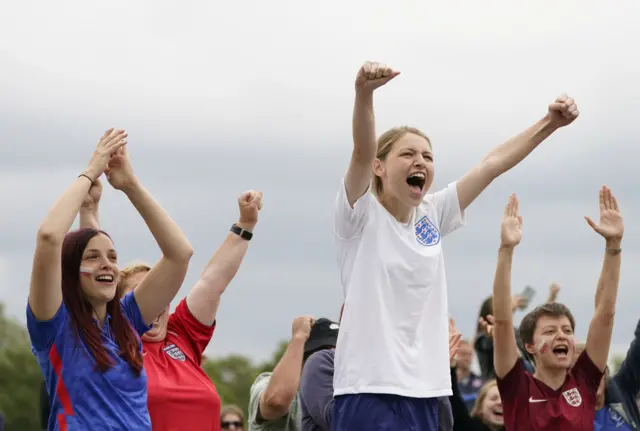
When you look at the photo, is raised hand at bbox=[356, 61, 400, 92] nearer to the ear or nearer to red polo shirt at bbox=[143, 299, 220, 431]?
the ear

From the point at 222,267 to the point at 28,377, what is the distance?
3777 cm

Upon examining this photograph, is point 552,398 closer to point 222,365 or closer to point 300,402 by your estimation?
point 300,402

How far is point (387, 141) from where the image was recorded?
23.0 feet

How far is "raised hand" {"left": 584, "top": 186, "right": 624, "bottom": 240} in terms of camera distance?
8.49 metres

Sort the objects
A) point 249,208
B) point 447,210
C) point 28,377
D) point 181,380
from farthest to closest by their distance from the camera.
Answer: point 28,377
point 249,208
point 181,380
point 447,210

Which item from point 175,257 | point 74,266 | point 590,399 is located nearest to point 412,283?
point 175,257

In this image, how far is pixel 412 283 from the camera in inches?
262

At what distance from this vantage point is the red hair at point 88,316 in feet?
21.2

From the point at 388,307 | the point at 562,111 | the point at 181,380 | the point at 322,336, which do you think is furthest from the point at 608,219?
the point at 181,380

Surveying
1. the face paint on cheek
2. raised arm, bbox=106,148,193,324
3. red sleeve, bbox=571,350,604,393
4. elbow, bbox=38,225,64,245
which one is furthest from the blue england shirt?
red sleeve, bbox=571,350,604,393

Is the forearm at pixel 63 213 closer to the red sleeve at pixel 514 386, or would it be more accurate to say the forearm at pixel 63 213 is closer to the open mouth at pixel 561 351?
the red sleeve at pixel 514 386

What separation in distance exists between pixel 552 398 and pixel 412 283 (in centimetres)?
205

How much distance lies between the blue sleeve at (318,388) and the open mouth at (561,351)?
5.31 ft

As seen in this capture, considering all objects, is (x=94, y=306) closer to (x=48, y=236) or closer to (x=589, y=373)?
(x=48, y=236)
